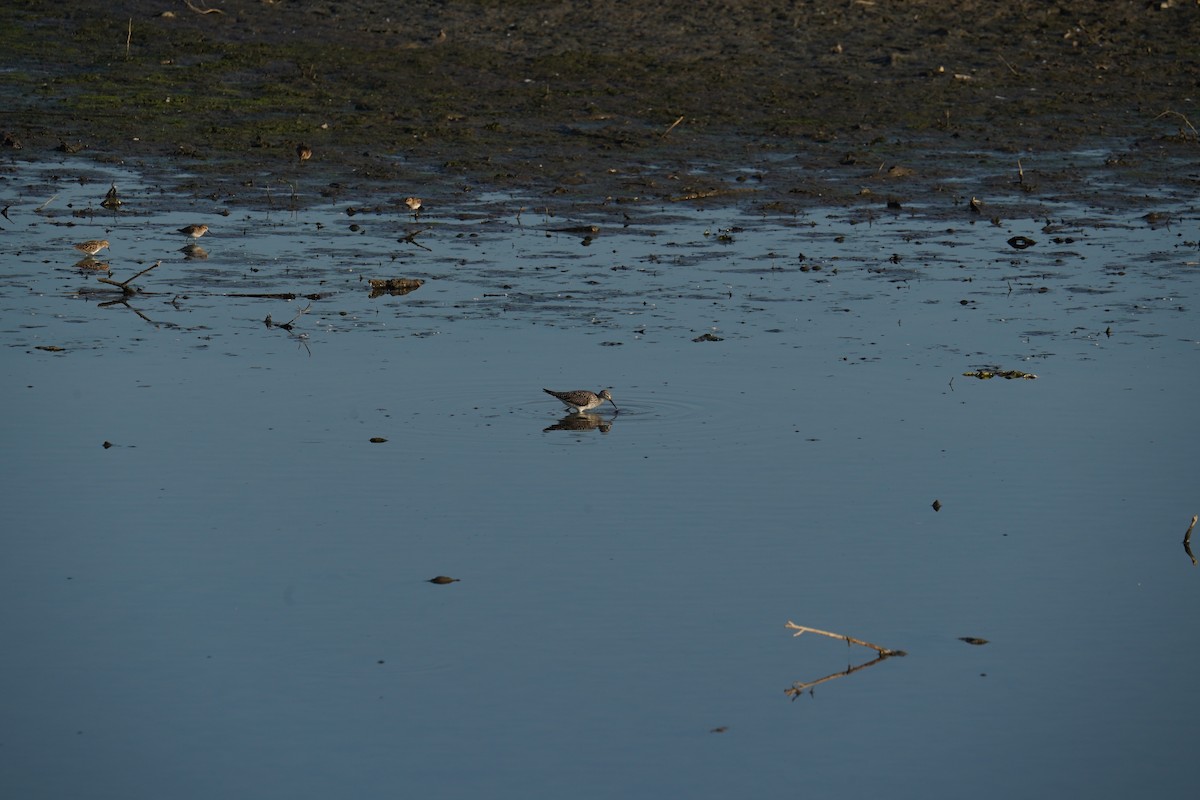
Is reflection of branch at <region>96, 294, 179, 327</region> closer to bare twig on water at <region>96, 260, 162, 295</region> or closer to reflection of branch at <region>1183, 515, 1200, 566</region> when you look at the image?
bare twig on water at <region>96, 260, 162, 295</region>

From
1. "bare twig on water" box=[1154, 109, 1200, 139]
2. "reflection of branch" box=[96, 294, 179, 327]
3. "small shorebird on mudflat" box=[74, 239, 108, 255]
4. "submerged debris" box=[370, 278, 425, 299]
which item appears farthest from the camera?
"bare twig on water" box=[1154, 109, 1200, 139]

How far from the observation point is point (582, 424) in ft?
30.6

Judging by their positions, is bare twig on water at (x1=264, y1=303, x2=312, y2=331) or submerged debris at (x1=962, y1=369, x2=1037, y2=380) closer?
submerged debris at (x1=962, y1=369, x2=1037, y2=380)

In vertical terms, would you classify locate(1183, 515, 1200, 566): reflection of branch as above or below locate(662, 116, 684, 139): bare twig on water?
below

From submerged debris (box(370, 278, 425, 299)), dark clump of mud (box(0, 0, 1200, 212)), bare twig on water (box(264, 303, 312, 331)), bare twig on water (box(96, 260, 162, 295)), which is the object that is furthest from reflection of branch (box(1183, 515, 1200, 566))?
dark clump of mud (box(0, 0, 1200, 212))

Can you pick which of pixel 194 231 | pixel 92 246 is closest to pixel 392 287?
pixel 194 231

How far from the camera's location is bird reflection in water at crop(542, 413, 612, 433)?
924cm

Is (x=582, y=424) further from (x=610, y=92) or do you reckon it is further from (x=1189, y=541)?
(x=610, y=92)

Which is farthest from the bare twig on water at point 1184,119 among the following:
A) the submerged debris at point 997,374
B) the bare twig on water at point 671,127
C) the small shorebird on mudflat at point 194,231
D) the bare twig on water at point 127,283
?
the bare twig on water at point 127,283

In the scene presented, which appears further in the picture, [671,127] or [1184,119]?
[1184,119]

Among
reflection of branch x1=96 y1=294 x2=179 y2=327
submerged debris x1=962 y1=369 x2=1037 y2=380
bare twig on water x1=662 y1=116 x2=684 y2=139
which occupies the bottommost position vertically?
reflection of branch x1=96 y1=294 x2=179 y2=327

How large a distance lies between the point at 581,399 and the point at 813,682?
3.30m

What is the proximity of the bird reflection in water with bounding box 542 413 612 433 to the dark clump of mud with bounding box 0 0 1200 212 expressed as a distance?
654 cm

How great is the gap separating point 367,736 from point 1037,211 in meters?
11.0
